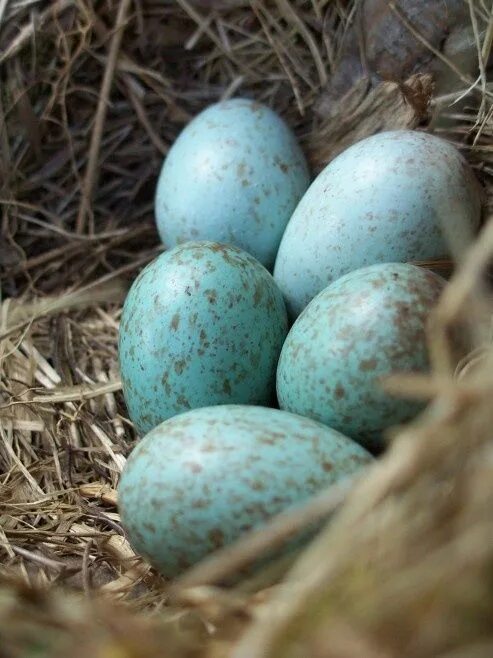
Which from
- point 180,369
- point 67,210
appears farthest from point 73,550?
point 67,210

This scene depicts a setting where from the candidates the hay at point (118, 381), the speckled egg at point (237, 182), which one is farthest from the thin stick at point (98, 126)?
the speckled egg at point (237, 182)

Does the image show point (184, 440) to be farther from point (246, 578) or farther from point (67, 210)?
point (67, 210)

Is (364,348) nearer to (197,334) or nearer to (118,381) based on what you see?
(197,334)

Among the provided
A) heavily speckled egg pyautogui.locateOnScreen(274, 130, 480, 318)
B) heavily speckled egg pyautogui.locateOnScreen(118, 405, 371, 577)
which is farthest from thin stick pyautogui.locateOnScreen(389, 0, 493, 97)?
heavily speckled egg pyautogui.locateOnScreen(118, 405, 371, 577)

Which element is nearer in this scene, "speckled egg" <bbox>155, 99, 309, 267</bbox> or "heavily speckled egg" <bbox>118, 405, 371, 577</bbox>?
"heavily speckled egg" <bbox>118, 405, 371, 577</bbox>

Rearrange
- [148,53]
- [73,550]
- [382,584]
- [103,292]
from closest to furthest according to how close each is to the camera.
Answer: [382,584]
[73,550]
[103,292]
[148,53]

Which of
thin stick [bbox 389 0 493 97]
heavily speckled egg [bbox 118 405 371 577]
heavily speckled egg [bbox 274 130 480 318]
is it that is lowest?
heavily speckled egg [bbox 118 405 371 577]

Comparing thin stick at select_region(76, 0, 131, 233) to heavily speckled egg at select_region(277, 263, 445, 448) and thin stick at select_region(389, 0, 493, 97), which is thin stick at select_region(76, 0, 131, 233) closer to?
thin stick at select_region(389, 0, 493, 97)
